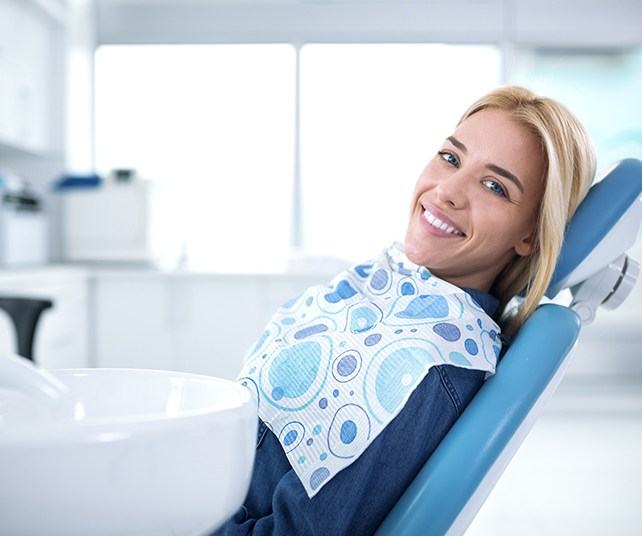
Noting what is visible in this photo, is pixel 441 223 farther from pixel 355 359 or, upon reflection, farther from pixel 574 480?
pixel 574 480

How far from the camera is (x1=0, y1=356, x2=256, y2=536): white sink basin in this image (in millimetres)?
453

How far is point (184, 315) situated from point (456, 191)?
2432mm

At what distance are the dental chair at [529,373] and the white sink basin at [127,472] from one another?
393 mm

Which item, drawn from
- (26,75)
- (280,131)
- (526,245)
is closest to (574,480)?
(526,245)

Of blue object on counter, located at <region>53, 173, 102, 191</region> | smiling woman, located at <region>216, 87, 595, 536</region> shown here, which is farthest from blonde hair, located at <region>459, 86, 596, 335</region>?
blue object on counter, located at <region>53, 173, 102, 191</region>

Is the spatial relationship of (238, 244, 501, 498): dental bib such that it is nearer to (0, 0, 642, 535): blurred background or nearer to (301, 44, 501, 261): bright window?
(0, 0, 642, 535): blurred background

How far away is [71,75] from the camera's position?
3.87 metres

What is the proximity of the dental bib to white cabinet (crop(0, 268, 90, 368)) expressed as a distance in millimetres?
1863

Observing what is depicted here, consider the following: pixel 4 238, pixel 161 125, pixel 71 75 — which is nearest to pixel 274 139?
pixel 161 125

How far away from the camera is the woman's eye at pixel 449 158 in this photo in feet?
3.92

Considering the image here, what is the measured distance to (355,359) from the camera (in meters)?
0.99

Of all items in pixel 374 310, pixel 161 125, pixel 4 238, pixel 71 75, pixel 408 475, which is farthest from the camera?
pixel 161 125

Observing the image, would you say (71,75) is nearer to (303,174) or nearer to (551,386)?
(303,174)

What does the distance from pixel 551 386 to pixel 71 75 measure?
11.6 feet
